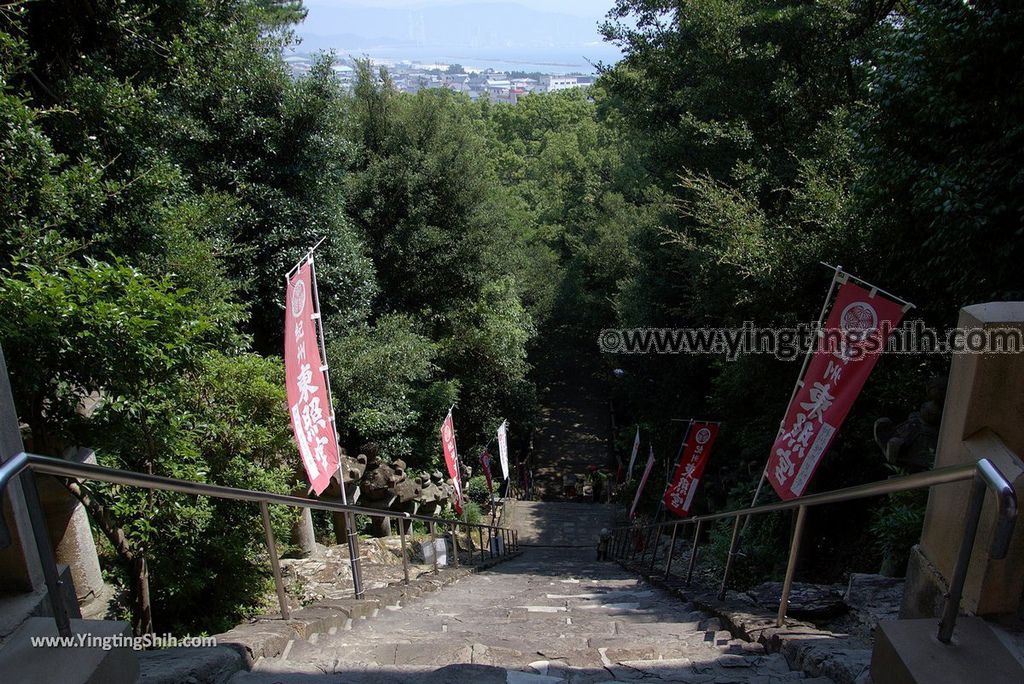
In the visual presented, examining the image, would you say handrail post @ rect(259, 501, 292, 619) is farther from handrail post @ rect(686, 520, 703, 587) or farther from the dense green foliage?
handrail post @ rect(686, 520, 703, 587)

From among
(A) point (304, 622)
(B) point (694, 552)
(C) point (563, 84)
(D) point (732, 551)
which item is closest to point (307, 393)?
(A) point (304, 622)

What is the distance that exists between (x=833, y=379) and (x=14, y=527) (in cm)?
527

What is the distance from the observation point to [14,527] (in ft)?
8.23

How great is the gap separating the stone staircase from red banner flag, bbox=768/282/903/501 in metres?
1.44

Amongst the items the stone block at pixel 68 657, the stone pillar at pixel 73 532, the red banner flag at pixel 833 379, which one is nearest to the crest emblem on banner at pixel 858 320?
the red banner flag at pixel 833 379

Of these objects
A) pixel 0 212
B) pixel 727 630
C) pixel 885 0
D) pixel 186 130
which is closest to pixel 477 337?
pixel 186 130

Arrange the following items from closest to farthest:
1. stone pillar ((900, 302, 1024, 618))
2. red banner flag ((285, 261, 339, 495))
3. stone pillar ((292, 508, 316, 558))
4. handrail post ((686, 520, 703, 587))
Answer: stone pillar ((900, 302, 1024, 618)) → red banner flag ((285, 261, 339, 495)) → handrail post ((686, 520, 703, 587)) → stone pillar ((292, 508, 316, 558))

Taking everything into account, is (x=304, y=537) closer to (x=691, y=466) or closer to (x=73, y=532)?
(x=73, y=532)

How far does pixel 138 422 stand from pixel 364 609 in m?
2.32

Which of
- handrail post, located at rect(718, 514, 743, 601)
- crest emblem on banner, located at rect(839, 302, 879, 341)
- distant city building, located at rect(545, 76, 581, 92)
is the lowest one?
handrail post, located at rect(718, 514, 743, 601)

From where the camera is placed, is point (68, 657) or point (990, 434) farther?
point (990, 434)

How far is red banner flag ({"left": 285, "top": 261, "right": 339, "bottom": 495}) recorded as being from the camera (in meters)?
6.02

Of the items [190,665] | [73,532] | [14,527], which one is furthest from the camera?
[73,532]

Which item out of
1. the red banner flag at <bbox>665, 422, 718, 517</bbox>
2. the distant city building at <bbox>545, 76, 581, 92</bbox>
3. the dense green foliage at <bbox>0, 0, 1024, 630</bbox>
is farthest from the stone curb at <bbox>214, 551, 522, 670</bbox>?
the distant city building at <bbox>545, 76, 581, 92</bbox>
